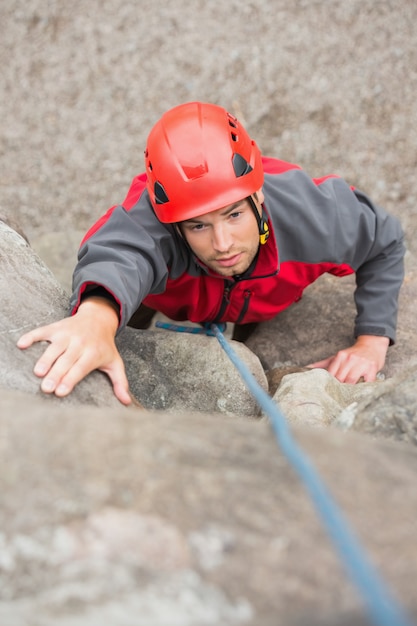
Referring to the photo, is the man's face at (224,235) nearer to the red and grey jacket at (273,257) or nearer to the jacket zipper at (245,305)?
the red and grey jacket at (273,257)

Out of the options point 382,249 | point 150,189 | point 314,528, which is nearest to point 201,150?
point 150,189

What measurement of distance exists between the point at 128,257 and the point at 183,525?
1829mm

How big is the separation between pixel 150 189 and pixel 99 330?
0.86 meters

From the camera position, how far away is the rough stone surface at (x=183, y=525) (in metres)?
1.25

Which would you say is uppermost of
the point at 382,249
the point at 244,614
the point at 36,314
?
the point at 244,614

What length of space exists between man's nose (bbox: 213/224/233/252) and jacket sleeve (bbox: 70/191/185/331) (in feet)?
1.03

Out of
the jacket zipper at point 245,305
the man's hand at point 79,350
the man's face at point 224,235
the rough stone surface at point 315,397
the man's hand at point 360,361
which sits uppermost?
the man's face at point 224,235

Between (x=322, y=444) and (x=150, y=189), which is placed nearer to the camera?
(x=322, y=444)

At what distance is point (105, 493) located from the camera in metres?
1.42

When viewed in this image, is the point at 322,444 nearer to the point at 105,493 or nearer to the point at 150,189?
the point at 105,493

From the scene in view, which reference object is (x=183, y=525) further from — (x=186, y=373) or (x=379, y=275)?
(x=379, y=275)

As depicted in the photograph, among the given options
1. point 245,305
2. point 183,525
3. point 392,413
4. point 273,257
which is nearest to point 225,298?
point 245,305

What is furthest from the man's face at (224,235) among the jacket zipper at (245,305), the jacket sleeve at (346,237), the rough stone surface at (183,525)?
the rough stone surface at (183,525)

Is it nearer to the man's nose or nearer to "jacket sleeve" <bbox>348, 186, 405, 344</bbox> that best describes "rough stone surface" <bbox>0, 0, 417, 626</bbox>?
"jacket sleeve" <bbox>348, 186, 405, 344</bbox>
